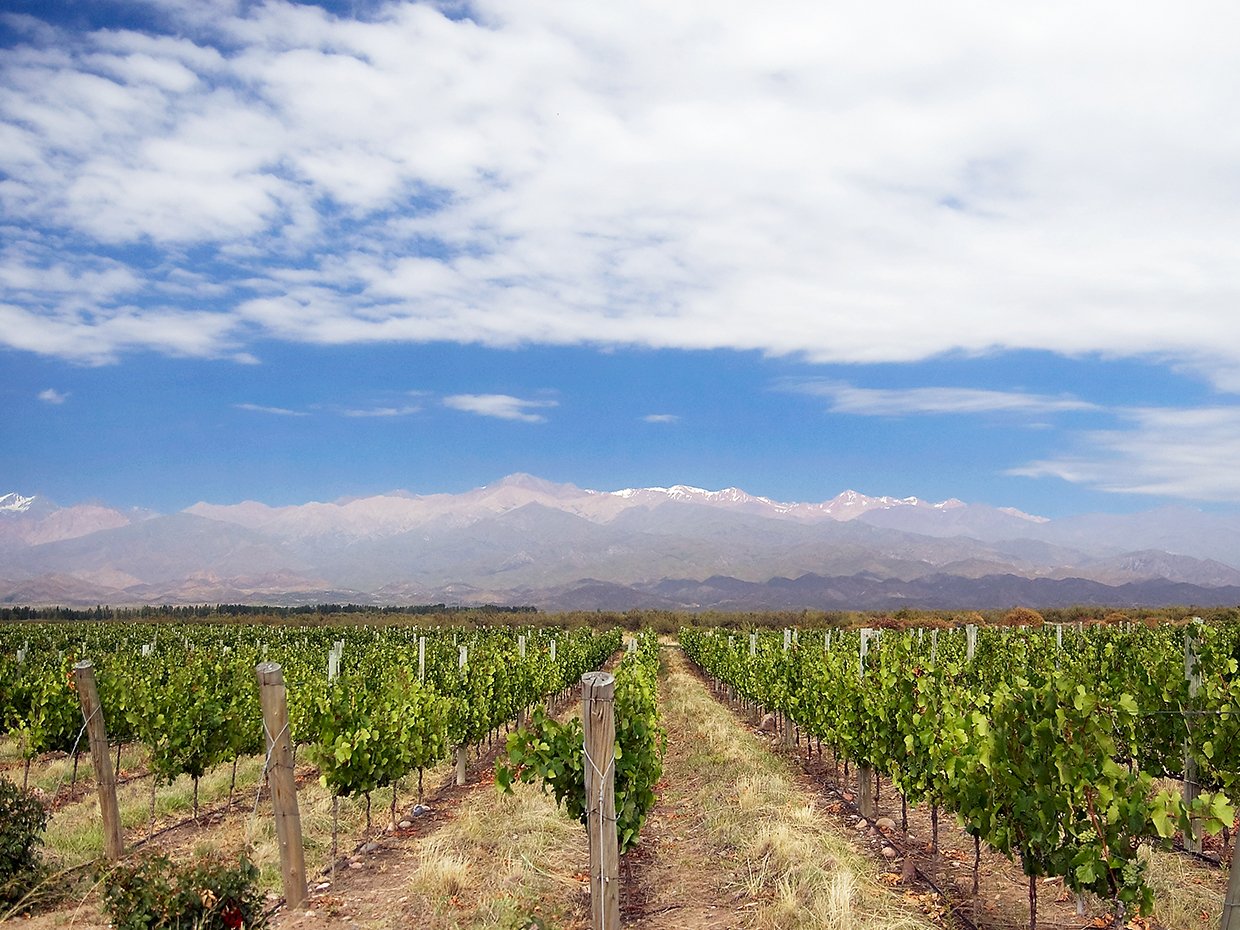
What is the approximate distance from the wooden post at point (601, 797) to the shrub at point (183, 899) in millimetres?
2595

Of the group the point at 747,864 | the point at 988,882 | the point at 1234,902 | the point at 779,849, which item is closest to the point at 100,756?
the point at 747,864

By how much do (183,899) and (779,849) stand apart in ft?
17.7

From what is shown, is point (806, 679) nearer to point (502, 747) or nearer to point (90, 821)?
point (502, 747)

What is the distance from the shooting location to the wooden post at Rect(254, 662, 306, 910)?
23.9 ft

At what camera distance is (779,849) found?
8.27m

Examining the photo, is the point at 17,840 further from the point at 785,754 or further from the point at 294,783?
the point at 785,754

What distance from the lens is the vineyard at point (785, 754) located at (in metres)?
6.06

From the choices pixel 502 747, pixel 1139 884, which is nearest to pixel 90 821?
pixel 502 747

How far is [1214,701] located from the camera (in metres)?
9.28

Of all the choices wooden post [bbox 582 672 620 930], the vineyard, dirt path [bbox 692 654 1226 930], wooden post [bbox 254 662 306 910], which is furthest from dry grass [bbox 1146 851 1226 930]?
wooden post [bbox 254 662 306 910]

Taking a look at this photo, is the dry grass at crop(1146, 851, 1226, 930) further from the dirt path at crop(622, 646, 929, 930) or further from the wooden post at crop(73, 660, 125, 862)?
the wooden post at crop(73, 660, 125, 862)

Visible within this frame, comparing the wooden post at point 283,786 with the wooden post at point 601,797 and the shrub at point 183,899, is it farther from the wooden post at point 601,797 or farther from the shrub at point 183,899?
the wooden post at point 601,797

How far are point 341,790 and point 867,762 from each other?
255 inches

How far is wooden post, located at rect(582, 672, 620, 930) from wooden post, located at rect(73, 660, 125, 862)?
216 inches
